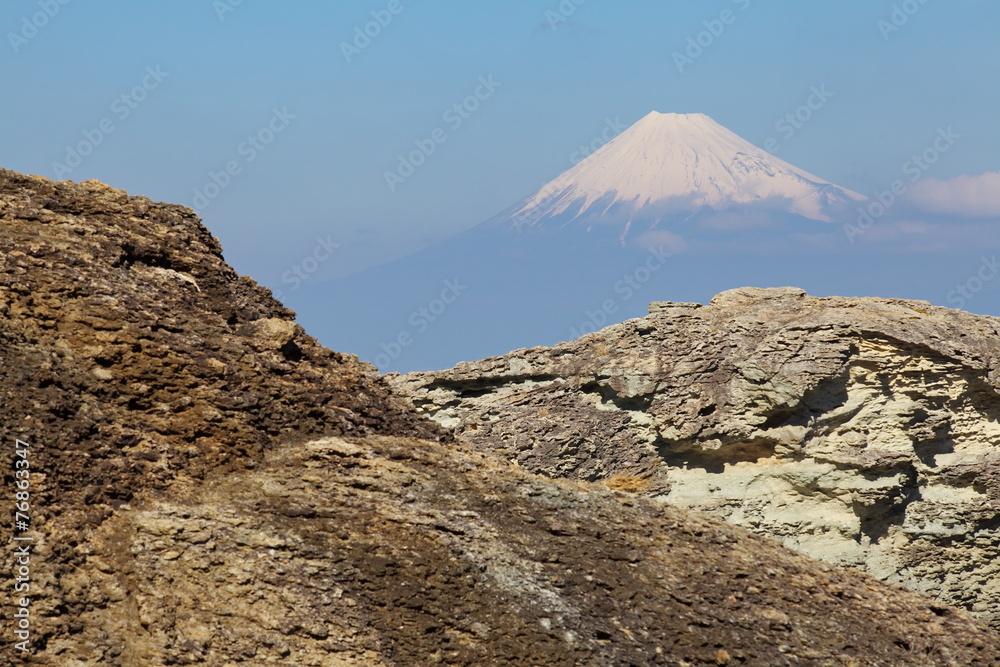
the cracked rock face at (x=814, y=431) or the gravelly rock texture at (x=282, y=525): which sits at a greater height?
the cracked rock face at (x=814, y=431)

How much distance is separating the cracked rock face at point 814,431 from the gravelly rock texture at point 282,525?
6122 millimetres

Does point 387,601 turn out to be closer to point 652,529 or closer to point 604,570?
point 604,570

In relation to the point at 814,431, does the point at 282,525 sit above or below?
below

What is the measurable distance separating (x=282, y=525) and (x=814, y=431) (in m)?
13.8

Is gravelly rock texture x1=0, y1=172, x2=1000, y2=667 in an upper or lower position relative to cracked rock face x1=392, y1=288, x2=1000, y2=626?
lower

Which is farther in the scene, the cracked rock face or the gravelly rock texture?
the cracked rock face

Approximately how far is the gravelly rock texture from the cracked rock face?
241 inches

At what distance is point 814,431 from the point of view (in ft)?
75.8

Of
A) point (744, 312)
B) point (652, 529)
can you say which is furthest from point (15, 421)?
point (744, 312)

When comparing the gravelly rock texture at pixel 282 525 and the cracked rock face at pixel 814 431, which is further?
the cracked rock face at pixel 814 431

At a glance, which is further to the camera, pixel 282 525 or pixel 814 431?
pixel 814 431

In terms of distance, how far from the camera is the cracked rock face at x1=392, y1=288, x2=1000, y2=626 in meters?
22.9

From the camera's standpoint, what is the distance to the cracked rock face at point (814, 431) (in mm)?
22875

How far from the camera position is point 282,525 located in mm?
13125
